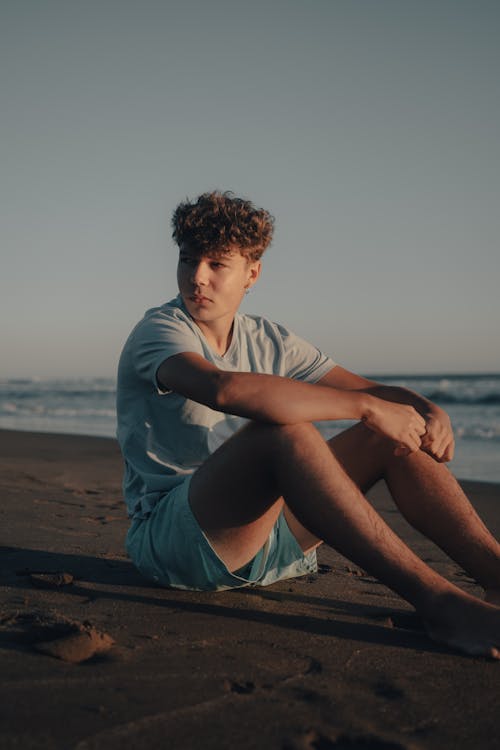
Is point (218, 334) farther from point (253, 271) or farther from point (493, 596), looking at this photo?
point (493, 596)

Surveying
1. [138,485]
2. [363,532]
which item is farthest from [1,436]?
[363,532]

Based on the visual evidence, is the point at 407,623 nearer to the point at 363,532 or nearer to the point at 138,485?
the point at 363,532

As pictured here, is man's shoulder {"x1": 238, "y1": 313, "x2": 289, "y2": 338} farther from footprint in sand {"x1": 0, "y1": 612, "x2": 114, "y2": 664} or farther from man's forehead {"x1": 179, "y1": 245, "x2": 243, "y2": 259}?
footprint in sand {"x1": 0, "y1": 612, "x2": 114, "y2": 664}

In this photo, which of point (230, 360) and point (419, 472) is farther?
point (230, 360)

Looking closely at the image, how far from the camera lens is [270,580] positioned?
118 inches

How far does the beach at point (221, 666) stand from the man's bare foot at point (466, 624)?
4 cm

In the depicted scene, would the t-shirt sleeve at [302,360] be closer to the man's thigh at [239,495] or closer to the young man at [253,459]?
the young man at [253,459]

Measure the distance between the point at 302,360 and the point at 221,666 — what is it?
5.38ft

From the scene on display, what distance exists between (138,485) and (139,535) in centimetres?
20

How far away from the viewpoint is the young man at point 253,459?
A: 7.95ft

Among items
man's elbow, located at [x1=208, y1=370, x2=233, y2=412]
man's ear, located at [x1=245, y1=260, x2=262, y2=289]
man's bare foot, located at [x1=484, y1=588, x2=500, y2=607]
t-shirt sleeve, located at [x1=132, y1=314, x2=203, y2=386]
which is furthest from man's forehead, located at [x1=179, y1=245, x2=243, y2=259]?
man's bare foot, located at [x1=484, y1=588, x2=500, y2=607]

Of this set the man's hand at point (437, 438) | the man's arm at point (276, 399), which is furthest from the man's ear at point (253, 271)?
the man's hand at point (437, 438)

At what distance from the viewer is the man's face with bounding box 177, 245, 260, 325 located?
3.00m

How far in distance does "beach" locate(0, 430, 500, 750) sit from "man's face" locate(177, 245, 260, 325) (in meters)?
1.17
